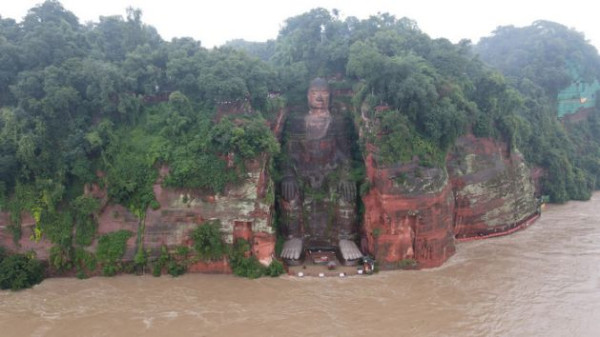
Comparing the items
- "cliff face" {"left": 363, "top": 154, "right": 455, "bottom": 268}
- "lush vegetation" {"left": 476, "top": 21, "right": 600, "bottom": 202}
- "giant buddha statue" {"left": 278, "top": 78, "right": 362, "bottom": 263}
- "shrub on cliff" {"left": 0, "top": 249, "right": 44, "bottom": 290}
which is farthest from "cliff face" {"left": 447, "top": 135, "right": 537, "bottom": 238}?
"shrub on cliff" {"left": 0, "top": 249, "right": 44, "bottom": 290}

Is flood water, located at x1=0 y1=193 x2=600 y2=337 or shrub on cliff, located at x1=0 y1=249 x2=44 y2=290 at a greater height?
shrub on cliff, located at x1=0 y1=249 x2=44 y2=290

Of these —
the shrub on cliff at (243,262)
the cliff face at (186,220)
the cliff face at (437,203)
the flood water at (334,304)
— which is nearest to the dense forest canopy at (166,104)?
the cliff face at (186,220)

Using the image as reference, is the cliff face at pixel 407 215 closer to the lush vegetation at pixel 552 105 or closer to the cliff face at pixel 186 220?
the cliff face at pixel 186 220

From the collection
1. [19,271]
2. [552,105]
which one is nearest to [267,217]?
[19,271]

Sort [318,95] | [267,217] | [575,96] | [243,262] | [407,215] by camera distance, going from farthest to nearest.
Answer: [575,96]
[318,95]
[407,215]
[267,217]
[243,262]

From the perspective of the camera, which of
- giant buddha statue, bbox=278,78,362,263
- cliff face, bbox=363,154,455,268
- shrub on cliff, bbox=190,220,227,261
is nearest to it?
shrub on cliff, bbox=190,220,227,261

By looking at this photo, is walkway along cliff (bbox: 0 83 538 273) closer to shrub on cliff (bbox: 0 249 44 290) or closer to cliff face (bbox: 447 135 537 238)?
shrub on cliff (bbox: 0 249 44 290)

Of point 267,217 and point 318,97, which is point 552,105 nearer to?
point 318,97
